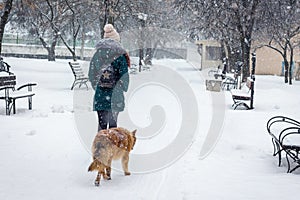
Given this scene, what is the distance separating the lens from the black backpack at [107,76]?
6.58 m

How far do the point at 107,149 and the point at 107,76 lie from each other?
5.33ft

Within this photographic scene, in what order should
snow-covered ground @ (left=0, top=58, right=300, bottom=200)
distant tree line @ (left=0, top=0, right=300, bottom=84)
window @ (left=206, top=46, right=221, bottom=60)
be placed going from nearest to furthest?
snow-covered ground @ (left=0, top=58, right=300, bottom=200)
distant tree line @ (left=0, top=0, right=300, bottom=84)
window @ (left=206, top=46, right=221, bottom=60)

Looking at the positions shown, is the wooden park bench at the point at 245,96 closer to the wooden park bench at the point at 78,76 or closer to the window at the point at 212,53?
the wooden park bench at the point at 78,76

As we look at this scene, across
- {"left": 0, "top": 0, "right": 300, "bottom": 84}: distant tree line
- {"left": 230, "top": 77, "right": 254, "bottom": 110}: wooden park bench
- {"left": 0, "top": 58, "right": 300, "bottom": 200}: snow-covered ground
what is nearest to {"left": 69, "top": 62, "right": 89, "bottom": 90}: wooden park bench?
{"left": 0, "top": 0, "right": 300, "bottom": 84}: distant tree line

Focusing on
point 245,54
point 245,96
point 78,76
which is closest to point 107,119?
point 245,96

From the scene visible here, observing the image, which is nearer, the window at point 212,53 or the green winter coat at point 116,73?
the green winter coat at point 116,73

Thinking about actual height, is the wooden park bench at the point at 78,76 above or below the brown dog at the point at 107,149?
above

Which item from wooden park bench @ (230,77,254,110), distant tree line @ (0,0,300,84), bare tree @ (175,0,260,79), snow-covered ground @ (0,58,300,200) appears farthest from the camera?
distant tree line @ (0,0,300,84)

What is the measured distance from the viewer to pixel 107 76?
21.6 ft

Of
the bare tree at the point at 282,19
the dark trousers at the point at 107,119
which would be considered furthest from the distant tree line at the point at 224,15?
the dark trousers at the point at 107,119

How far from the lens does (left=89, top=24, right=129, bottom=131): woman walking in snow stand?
658 cm

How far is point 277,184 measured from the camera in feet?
18.3

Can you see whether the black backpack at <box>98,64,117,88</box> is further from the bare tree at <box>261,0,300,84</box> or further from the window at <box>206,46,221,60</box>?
the window at <box>206,46,221,60</box>

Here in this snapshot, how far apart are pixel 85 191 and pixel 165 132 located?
13.2 feet
